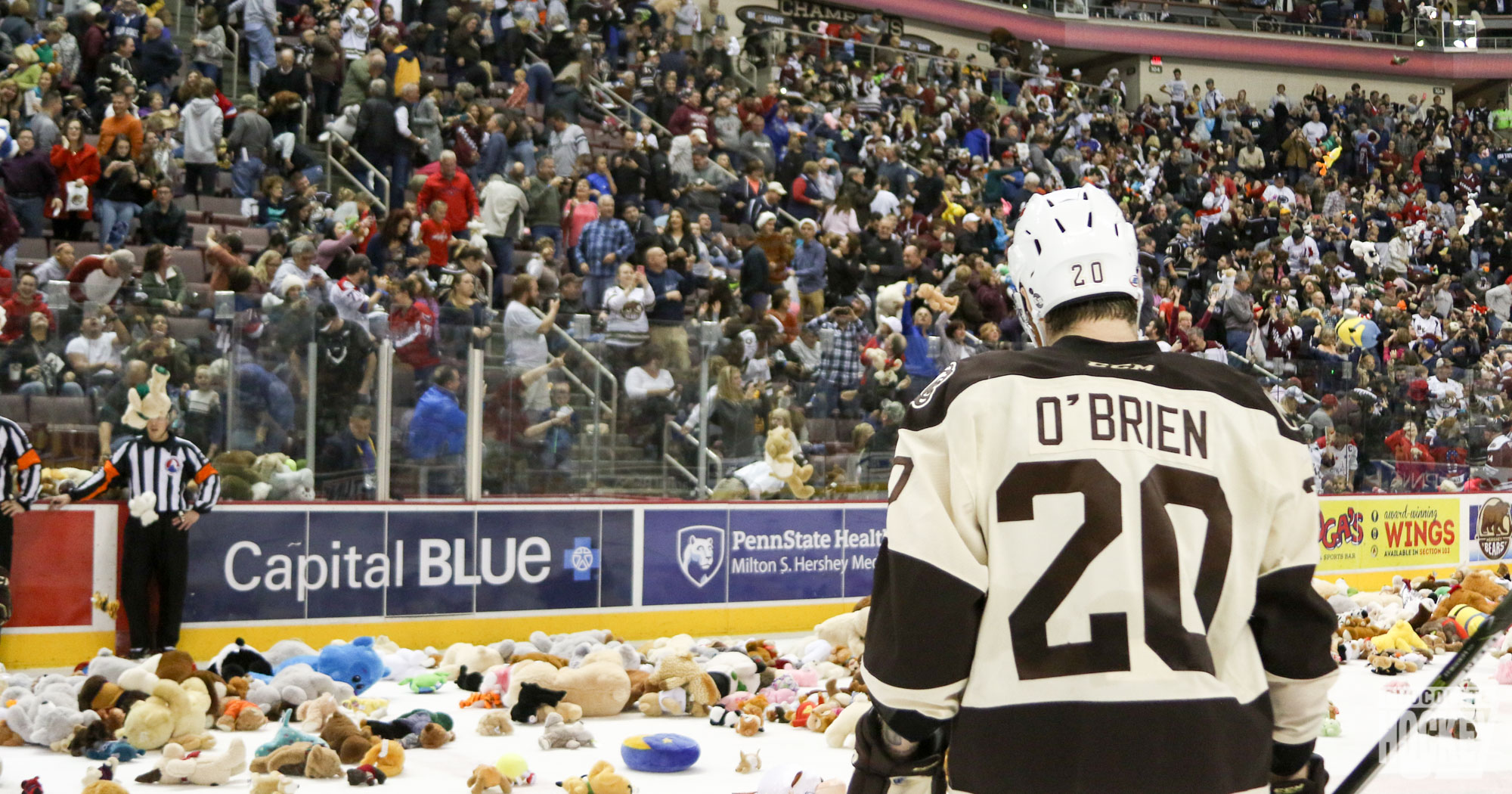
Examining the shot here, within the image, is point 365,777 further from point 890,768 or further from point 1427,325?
point 1427,325

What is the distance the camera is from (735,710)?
7.09m

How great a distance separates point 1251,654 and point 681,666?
17.3 ft

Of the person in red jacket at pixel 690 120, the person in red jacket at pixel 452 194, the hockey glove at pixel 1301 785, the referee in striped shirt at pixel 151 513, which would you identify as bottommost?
the referee in striped shirt at pixel 151 513

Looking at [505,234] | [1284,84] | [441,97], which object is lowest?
[505,234]

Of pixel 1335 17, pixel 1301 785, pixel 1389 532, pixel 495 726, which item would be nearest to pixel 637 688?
pixel 495 726

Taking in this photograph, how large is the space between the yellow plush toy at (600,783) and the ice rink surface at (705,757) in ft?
0.68

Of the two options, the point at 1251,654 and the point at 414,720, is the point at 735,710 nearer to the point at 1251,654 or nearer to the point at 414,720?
the point at 414,720

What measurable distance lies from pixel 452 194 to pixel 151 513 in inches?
192

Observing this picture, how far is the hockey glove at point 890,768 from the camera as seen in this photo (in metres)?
2.32

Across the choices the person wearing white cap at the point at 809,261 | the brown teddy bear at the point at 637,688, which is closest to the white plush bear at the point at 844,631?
the brown teddy bear at the point at 637,688

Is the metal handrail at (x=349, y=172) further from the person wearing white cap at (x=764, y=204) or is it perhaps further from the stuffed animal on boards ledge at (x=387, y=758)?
the stuffed animal on boards ledge at (x=387, y=758)

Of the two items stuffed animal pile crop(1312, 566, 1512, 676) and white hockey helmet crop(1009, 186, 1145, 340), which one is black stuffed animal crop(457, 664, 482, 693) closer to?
stuffed animal pile crop(1312, 566, 1512, 676)

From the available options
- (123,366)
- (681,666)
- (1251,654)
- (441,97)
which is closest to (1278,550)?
(1251,654)

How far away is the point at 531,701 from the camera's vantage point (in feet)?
22.7
